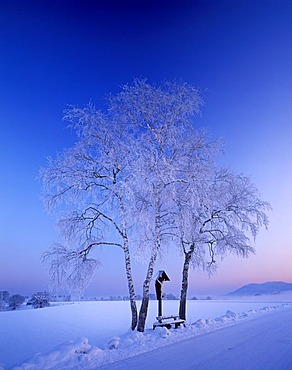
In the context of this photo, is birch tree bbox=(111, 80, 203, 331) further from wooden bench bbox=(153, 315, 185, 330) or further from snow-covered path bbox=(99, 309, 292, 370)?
snow-covered path bbox=(99, 309, 292, 370)

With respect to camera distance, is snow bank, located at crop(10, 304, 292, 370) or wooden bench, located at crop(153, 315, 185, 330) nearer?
snow bank, located at crop(10, 304, 292, 370)

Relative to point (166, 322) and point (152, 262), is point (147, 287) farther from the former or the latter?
point (166, 322)

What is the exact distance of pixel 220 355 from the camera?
786 cm

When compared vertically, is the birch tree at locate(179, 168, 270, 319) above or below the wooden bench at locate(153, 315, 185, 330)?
above

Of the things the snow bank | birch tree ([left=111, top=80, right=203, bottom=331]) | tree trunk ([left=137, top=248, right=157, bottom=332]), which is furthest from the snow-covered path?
birch tree ([left=111, top=80, right=203, bottom=331])

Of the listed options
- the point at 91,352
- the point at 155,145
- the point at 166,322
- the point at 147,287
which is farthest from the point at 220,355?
the point at 155,145

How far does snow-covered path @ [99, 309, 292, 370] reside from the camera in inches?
269

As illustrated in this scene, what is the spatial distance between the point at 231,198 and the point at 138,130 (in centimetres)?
710

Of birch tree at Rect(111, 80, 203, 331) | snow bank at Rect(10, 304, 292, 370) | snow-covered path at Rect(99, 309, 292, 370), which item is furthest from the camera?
birch tree at Rect(111, 80, 203, 331)

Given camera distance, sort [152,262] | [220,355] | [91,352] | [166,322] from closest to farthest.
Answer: [220,355]
[91,352]
[166,322]
[152,262]

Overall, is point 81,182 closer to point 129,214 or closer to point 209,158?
point 129,214

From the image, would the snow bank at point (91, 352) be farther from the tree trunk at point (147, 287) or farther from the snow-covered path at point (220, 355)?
the tree trunk at point (147, 287)

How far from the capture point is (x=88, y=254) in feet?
46.5

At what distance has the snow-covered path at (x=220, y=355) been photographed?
22.4 ft
